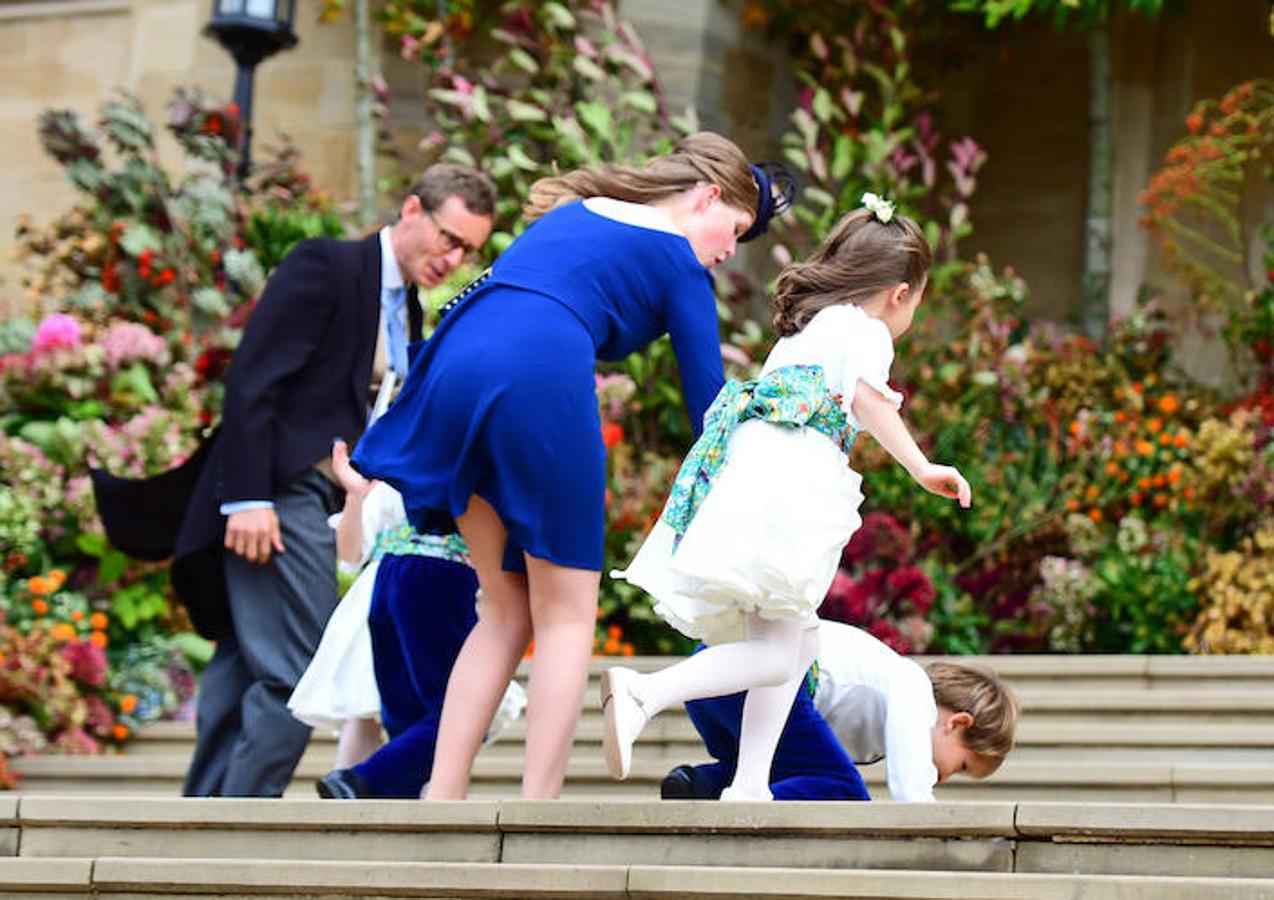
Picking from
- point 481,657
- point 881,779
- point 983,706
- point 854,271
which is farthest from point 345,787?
point 881,779

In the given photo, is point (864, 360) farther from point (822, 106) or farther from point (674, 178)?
point (822, 106)

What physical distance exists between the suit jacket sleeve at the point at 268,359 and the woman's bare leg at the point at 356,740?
59 centimetres

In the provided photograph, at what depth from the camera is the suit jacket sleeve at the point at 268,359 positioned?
18.3ft

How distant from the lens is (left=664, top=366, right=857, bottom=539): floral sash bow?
450cm

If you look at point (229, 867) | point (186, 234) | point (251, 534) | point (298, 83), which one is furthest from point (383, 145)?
point (229, 867)

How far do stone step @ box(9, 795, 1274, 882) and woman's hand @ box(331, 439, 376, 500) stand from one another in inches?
42.5

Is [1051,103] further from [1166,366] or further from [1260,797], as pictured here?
[1260,797]

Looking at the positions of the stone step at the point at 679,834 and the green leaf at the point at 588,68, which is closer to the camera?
the stone step at the point at 679,834

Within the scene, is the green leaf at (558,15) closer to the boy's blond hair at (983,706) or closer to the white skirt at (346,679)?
the white skirt at (346,679)

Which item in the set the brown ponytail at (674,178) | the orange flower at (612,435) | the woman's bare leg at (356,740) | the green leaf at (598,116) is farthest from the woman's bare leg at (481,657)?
the green leaf at (598,116)

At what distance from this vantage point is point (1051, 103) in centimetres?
1188

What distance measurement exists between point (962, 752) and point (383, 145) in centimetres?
728

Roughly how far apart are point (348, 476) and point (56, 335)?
3985 millimetres

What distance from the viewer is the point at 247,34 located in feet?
33.2
